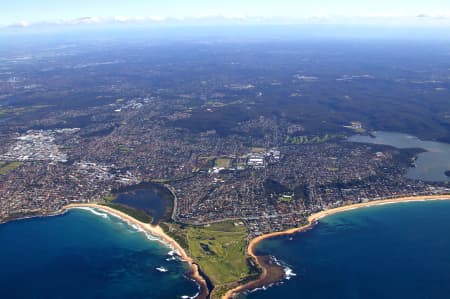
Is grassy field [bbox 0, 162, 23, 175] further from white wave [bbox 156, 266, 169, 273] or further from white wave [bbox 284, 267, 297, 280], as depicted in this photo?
white wave [bbox 284, 267, 297, 280]

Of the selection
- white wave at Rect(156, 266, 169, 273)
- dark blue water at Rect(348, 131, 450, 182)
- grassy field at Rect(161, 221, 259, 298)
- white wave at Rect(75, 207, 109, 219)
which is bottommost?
white wave at Rect(75, 207, 109, 219)

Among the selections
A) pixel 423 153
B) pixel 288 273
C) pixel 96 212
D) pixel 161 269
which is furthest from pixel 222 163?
pixel 423 153

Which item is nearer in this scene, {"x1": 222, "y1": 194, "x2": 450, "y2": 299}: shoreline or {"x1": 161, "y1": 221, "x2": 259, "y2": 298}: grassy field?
{"x1": 222, "y1": 194, "x2": 450, "y2": 299}: shoreline

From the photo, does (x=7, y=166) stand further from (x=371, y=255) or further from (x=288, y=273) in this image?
(x=371, y=255)

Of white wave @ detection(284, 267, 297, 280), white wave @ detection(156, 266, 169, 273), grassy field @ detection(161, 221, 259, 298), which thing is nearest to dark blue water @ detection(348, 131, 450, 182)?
grassy field @ detection(161, 221, 259, 298)

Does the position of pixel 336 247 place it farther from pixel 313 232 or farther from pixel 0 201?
pixel 0 201

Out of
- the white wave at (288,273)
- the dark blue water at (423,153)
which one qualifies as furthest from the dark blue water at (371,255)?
the dark blue water at (423,153)

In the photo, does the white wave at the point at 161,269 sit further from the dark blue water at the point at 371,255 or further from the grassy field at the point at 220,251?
the dark blue water at the point at 371,255
